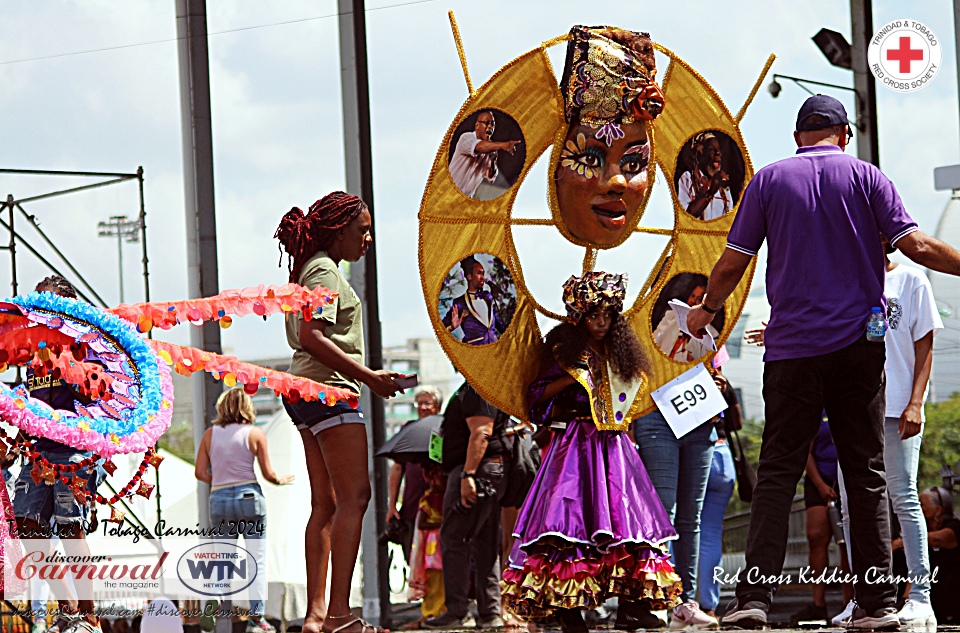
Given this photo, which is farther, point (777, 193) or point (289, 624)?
point (289, 624)

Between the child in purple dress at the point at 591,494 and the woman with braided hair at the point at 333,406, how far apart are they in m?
0.72

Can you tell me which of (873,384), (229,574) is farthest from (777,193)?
(229,574)

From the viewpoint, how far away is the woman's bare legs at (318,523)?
5516 millimetres

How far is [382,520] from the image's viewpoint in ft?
27.2

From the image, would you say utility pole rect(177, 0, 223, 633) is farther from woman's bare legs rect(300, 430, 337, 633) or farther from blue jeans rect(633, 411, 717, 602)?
blue jeans rect(633, 411, 717, 602)

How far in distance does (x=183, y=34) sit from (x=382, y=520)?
295 centimetres

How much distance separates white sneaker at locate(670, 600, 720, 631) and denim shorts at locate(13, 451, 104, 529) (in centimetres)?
240

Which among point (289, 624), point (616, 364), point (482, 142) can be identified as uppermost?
point (482, 142)

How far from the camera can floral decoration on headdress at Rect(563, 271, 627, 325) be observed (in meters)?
5.91

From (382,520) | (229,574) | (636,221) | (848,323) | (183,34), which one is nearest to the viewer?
(848,323)

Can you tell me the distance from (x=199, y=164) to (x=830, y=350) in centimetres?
376

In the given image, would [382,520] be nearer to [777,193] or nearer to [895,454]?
[895,454]

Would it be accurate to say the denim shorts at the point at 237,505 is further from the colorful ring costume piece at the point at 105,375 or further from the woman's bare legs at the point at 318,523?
the colorful ring costume piece at the point at 105,375

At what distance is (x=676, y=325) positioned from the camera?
6414 mm
